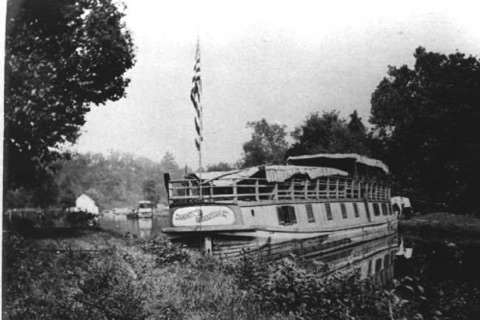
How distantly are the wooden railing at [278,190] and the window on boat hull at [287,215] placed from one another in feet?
1.61

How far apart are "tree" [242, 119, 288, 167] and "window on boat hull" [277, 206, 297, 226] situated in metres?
30.8

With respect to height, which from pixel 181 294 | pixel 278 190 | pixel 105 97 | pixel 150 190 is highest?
pixel 105 97

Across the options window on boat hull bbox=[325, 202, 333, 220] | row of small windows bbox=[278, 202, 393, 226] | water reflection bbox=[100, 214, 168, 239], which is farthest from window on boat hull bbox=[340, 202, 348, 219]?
water reflection bbox=[100, 214, 168, 239]

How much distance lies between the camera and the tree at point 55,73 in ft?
32.7

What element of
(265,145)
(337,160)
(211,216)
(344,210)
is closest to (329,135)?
(265,145)

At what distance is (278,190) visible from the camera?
16.6 m

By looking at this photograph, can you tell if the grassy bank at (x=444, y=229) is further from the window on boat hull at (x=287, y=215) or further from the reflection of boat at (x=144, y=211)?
the reflection of boat at (x=144, y=211)

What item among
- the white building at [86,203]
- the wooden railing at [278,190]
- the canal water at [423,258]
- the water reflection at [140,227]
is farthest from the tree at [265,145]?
the white building at [86,203]

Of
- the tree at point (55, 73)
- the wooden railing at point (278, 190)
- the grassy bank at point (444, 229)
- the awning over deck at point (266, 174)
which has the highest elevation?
the tree at point (55, 73)

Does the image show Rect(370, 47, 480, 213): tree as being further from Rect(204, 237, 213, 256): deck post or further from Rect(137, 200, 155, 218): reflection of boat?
Rect(137, 200, 155, 218): reflection of boat

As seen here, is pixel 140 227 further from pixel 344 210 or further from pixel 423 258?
pixel 423 258

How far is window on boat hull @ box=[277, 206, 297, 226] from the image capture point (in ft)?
54.6

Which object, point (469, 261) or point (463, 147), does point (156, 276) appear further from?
point (469, 261)

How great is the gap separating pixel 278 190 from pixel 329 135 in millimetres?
22789
